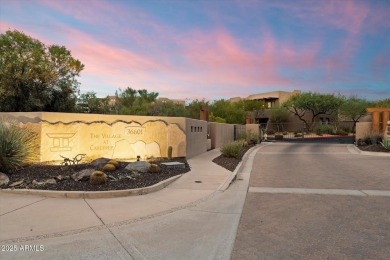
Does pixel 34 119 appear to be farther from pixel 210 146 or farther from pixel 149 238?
pixel 210 146

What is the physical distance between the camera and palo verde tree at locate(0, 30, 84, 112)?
2227 centimetres

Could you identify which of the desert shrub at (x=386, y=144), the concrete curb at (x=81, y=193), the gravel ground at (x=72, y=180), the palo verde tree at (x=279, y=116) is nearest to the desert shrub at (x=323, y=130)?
the palo verde tree at (x=279, y=116)

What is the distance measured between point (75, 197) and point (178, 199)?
8.42 ft

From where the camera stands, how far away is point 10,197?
761 cm

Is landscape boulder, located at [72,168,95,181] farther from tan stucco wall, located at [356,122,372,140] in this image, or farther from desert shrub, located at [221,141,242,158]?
tan stucco wall, located at [356,122,372,140]

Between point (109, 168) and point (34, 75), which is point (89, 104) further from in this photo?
point (109, 168)

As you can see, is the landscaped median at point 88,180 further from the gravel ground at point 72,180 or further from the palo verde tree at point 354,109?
the palo verde tree at point 354,109

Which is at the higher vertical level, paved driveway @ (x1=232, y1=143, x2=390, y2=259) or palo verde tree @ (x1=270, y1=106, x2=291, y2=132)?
palo verde tree @ (x1=270, y1=106, x2=291, y2=132)

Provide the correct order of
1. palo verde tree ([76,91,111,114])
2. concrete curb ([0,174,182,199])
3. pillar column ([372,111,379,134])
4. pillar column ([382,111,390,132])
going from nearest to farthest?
1. concrete curb ([0,174,182,199])
2. pillar column ([382,111,390,132])
3. pillar column ([372,111,379,134])
4. palo verde tree ([76,91,111,114])

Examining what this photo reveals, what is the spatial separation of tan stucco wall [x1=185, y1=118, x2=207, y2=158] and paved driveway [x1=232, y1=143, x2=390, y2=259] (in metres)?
5.49

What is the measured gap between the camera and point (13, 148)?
9789mm

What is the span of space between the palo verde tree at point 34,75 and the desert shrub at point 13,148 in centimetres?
1297

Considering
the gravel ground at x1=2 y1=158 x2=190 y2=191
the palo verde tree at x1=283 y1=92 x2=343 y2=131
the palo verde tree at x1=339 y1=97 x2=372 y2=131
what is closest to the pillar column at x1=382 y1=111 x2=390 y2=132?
the gravel ground at x1=2 y1=158 x2=190 y2=191

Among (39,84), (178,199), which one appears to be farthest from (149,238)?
(39,84)
